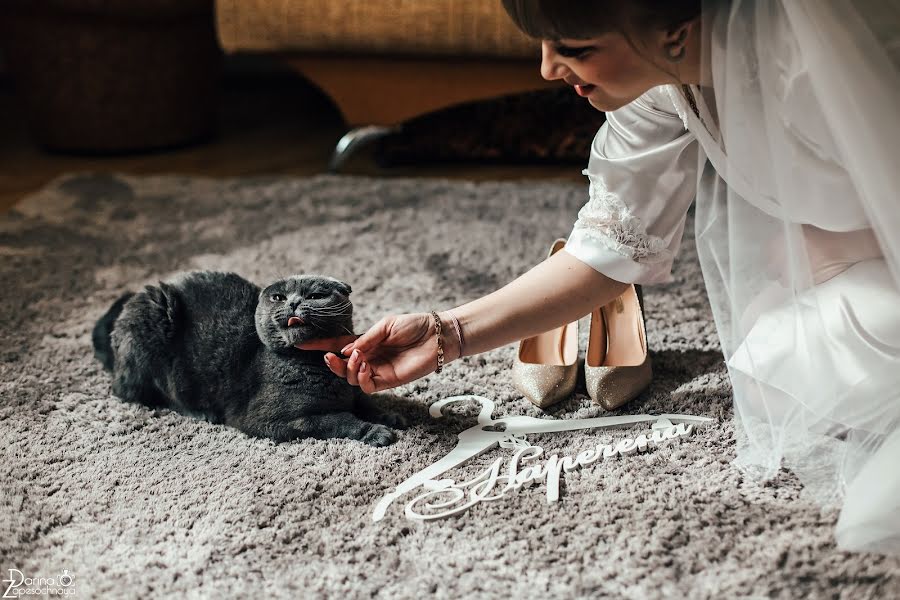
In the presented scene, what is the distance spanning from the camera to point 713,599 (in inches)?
31.2

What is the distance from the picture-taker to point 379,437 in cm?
106

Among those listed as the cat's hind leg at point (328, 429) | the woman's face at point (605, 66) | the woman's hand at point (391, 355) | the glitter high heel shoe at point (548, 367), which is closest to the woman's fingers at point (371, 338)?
the woman's hand at point (391, 355)

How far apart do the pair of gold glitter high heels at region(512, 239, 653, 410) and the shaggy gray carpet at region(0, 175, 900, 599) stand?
25mm

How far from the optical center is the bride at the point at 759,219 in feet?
2.74

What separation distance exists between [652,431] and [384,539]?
376 millimetres

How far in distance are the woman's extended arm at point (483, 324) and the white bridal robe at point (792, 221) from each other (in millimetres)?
33

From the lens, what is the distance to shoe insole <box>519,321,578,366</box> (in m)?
1.23

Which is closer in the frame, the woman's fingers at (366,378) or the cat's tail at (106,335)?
the woman's fingers at (366,378)

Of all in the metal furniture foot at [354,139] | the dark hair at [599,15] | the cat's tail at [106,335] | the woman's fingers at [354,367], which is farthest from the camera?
the metal furniture foot at [354,139]

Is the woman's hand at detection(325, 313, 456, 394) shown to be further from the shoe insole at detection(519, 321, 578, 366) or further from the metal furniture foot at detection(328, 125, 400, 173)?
the metal furniture foot at detection(328, 125, 400, 173)

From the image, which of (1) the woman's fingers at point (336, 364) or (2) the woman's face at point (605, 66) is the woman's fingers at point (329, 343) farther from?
(2) the woman's face at point (605, 66)

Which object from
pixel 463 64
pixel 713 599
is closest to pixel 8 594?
pixel 713 599

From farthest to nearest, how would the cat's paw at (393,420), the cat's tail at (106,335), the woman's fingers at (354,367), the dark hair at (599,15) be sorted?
the cat's tail at (106,335)
the cat's paw at (393,420)
the woman's fingers at (354,367)
the dark hair at (599,15)

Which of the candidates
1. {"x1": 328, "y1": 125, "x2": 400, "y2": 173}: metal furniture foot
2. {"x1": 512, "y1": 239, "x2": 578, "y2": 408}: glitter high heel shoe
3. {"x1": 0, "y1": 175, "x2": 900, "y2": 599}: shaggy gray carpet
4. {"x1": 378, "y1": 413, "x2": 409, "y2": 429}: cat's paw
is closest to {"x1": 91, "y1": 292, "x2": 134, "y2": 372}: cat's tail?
{"x1": 0, "y1": 175, "x2": 900, "y2": 599}: shaggy gray carpet
